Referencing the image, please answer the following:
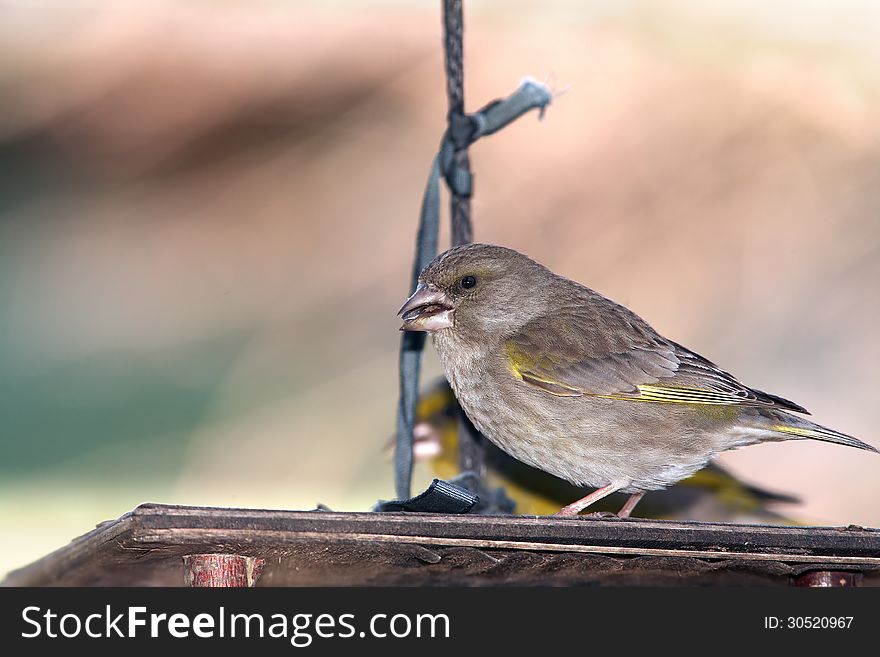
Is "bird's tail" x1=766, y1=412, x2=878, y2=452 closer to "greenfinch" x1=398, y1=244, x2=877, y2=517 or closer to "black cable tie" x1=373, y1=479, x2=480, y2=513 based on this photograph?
"greenfinch" x1=398, y1=244, x2=877, y2=517

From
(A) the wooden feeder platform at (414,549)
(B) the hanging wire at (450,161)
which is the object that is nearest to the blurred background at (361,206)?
(B) the hanging wire at (450,161)

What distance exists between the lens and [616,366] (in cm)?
369

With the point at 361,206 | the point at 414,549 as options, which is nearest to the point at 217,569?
the point at 414,549

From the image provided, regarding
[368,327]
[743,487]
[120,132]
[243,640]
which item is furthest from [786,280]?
[243,640]

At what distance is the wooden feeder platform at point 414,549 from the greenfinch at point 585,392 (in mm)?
425

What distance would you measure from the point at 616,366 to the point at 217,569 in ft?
4.86

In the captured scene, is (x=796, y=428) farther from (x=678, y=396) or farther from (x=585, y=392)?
(x=585, y=392)

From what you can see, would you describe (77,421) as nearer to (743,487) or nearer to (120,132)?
(120,132)

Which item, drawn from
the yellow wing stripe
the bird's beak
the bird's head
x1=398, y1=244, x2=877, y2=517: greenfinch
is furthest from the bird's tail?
the bird's beak

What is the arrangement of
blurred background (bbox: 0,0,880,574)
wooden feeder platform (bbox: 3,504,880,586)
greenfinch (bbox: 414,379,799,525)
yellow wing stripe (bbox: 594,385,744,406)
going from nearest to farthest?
wooden feeder platform (bbox: 3,504,880,586)
yellow wing stripe (bbox: 594,385,744,406)
greenfinch (bbox: 414,379,799,525)
blurred background (bbox: 0,0,880,574)

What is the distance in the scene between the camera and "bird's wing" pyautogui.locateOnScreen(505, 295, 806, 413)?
3.62 meters

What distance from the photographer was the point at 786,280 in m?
8.27

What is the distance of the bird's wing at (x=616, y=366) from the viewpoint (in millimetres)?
3617

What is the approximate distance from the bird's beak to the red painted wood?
1.20 meters
